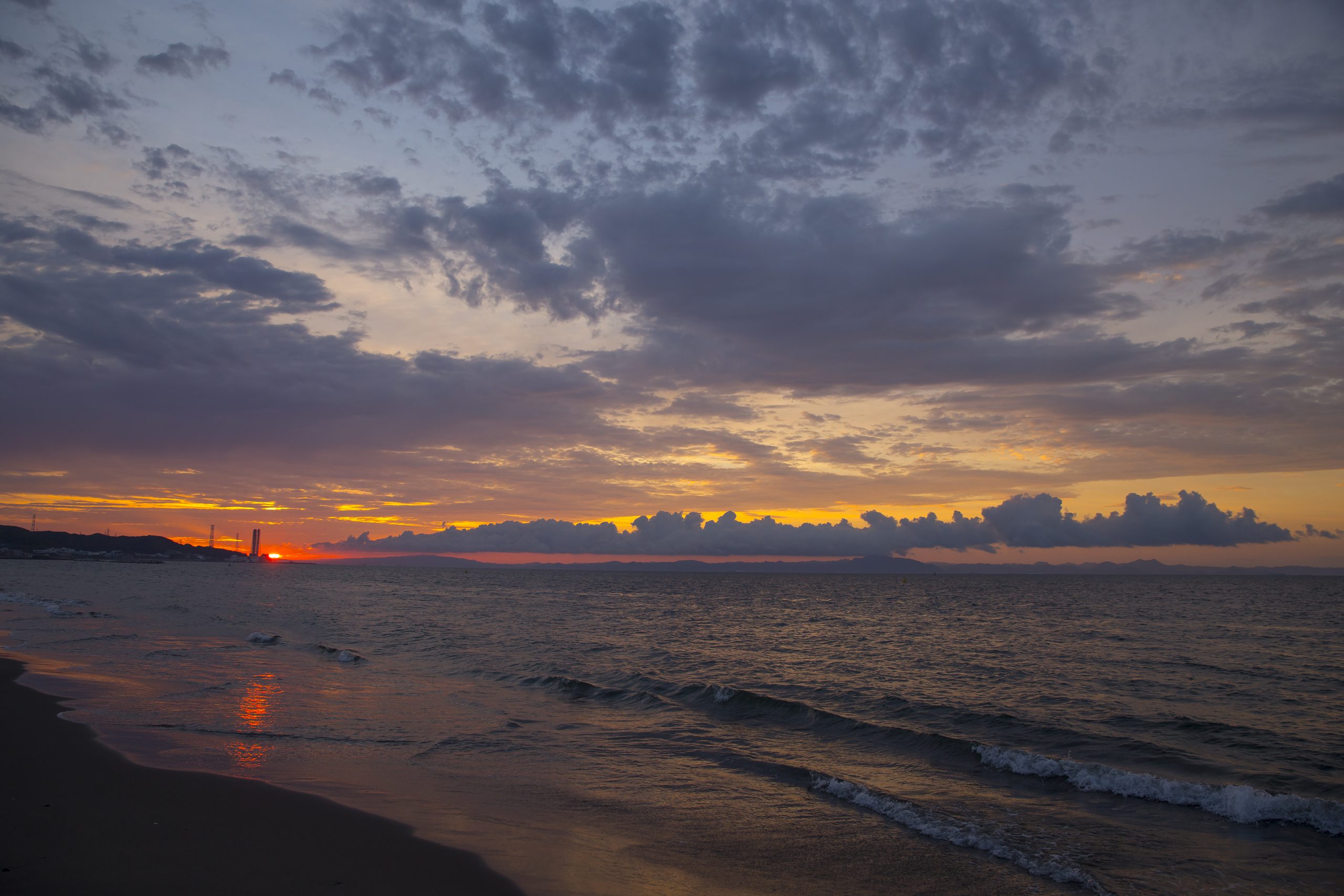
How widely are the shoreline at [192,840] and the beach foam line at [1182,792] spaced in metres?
12.0

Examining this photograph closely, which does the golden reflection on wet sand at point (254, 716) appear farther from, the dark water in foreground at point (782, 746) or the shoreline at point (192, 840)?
the shoreline at point (192, 840)

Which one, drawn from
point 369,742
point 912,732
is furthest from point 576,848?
point 912,732

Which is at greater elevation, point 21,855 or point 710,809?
point 21,855

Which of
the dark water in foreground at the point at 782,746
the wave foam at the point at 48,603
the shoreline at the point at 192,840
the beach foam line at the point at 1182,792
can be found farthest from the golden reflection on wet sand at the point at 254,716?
the wave foam at the point at 48,603

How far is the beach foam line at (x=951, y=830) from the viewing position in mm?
10211

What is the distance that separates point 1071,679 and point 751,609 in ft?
160

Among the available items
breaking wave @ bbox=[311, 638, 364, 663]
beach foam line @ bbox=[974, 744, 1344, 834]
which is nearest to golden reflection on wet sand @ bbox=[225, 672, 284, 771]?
breaking wave @ bbox=[311, 638, 364, 663]

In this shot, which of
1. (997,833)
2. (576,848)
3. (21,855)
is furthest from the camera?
(997,833)

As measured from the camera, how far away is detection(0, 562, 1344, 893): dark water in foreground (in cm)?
1067

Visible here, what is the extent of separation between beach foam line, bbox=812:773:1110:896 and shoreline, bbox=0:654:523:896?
6.97 meters

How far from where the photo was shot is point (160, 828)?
9.86 metres

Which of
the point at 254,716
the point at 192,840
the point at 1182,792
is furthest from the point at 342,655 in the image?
the point at 1182,792

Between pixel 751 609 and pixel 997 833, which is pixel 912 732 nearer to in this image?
pixel 997 833

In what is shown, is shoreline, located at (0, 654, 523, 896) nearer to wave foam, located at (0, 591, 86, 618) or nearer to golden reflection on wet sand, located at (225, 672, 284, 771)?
golden reflection on wet sand, located at (225, 672, 284, 771)
